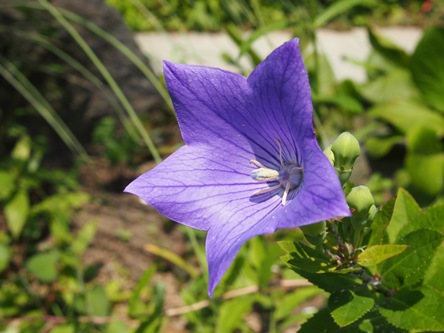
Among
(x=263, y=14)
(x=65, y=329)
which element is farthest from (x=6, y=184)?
(x=263, y=14)

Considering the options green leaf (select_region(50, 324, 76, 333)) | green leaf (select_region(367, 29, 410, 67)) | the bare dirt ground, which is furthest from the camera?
green leaf (select_region(367, 29, 410, 67))

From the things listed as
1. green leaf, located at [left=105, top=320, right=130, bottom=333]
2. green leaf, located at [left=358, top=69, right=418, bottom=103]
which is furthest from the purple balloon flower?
green leaf, located at [left=358, top=69, right=418, bottom=103]

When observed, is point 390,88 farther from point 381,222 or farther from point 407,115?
point 381,222

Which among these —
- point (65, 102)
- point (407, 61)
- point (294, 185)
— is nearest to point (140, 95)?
point (65, 102)

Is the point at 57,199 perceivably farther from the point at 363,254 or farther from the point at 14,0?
the point at 363,254

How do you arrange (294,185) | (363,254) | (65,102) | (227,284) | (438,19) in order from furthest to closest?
(438,19) → (65,102) → (227,284) → (294,185) → (363,254)

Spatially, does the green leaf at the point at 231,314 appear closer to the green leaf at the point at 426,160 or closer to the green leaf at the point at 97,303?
the green leaf at the point at 97,303

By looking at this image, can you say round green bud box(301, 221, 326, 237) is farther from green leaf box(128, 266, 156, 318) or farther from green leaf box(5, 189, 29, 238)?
green leaf box(5, 189, 29, 238)
